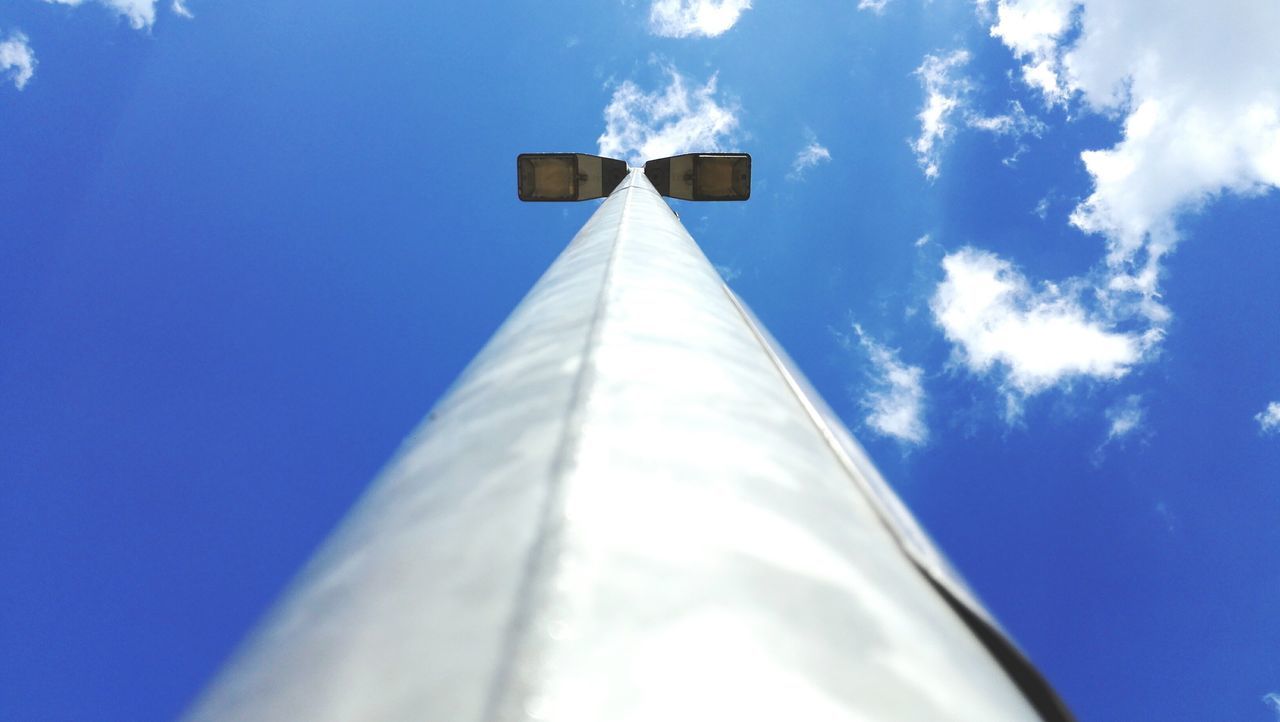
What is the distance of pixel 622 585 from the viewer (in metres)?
0.87

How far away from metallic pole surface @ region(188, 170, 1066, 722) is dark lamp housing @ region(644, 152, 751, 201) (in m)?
9.52

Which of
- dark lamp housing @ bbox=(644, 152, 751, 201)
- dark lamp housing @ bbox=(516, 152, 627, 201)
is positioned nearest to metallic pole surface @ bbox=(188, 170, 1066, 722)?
dark lamp housing @ bbox=(516, 152, 627, 201)

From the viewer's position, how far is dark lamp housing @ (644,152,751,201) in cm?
1074

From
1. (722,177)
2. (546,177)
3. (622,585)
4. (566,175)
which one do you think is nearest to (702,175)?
(722,177)

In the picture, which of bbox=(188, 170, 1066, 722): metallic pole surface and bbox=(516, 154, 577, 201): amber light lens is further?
bbox=(516, 154, 577, 201): amber light lens

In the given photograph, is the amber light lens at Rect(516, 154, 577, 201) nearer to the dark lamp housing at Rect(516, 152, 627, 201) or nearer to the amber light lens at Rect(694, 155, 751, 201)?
the dark lamp housing at Rect(516, 152, 627, 201)

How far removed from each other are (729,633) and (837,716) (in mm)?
129

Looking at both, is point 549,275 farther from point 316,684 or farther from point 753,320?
point 316,684

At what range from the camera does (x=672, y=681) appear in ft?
2.53

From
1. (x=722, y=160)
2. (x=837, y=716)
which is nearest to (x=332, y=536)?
(x=837, y=716)

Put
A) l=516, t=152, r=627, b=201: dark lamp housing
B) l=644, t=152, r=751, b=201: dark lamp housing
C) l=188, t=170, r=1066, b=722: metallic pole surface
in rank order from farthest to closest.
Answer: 1. l=644, t=152, r=751, b=201: dark lamp housing
2. l=516, t=152, r=627, b=201: dark lamp housing
3. l=188, t=170, r=1066, b=722: metallic pole surface

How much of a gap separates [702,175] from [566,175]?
1.76 meters

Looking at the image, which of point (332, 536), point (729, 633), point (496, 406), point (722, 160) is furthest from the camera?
point (722, 160)

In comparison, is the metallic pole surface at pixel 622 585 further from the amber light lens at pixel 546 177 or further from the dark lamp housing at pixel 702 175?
the dark lamp housing at pixel 702 175
